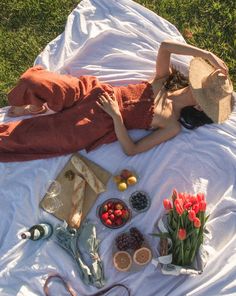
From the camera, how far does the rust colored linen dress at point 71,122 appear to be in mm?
4188

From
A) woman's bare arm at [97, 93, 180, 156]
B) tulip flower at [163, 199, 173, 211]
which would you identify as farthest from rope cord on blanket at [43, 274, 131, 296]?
woman's bare arm at [97, 93, 180, 156]

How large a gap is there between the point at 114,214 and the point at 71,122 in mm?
1015

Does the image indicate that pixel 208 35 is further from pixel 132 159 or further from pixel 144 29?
pixel 132 159

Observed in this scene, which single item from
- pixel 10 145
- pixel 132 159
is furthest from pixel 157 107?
pixel 10 145

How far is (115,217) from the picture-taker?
13.7 feet

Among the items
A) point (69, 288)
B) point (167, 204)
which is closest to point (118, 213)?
point (167, 204)

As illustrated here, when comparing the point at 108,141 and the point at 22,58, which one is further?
Result: the point at 22,58

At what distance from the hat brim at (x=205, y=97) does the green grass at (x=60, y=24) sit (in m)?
1.16

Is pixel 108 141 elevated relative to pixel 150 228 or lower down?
elevated

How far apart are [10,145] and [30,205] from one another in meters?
0.64

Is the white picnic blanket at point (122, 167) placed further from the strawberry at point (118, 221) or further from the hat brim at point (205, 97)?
the hat brim at point (205, 97)

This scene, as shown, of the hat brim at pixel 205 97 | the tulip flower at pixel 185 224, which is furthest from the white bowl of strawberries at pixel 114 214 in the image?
the hat brim at pixel 205 97

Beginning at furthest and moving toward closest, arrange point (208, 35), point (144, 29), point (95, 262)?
point (208, 35)
point (144, 29)
point (95, 262)

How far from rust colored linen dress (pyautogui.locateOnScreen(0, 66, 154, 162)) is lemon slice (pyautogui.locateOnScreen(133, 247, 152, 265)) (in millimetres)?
1169
